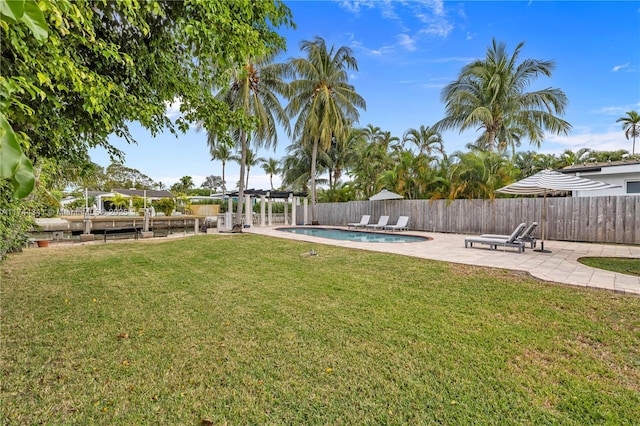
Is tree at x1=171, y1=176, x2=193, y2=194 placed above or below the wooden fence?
above

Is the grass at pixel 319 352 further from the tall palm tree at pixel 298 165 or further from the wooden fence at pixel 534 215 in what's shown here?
the tall palm tree at pixel 298 165

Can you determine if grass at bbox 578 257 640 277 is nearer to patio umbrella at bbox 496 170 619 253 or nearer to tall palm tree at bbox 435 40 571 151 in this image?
patio umbrella at bbox 496 170 619 253

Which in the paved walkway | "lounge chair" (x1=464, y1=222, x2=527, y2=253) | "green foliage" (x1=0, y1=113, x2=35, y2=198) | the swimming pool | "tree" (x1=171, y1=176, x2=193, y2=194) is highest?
"tree" (x1=171, y1=176, x2=193, y2=194)

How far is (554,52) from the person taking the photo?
15.4m

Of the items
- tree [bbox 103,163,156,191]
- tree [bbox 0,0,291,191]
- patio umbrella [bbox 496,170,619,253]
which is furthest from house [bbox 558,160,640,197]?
tree [bbox 103,163,156,191]

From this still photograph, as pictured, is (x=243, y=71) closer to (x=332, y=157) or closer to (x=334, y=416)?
(x=334, y=416)

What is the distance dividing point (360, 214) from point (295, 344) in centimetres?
1871

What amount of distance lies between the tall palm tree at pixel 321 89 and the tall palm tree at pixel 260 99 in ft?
5.16

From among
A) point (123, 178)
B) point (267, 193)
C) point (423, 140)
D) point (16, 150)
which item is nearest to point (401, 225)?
point (267, 193)

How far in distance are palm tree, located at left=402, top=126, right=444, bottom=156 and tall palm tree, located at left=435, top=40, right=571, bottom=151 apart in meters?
7.92

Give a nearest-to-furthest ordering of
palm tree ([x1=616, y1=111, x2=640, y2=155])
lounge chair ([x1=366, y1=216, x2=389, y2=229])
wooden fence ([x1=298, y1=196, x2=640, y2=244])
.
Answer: wooden fence ([x1=298, y1=196, x2=640, y2=244]), lounge chair ([x1=366, y1=216, x2=389, y2=229]), palm tree ([x1=616, y1=111, x2=640, y2=155])

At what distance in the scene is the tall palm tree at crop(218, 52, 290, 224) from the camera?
16.9 metres

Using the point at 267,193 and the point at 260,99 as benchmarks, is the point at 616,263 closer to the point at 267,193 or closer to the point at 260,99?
the point at 260,99

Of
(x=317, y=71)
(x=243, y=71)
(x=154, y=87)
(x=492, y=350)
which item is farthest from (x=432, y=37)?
(x=492, y=350)
